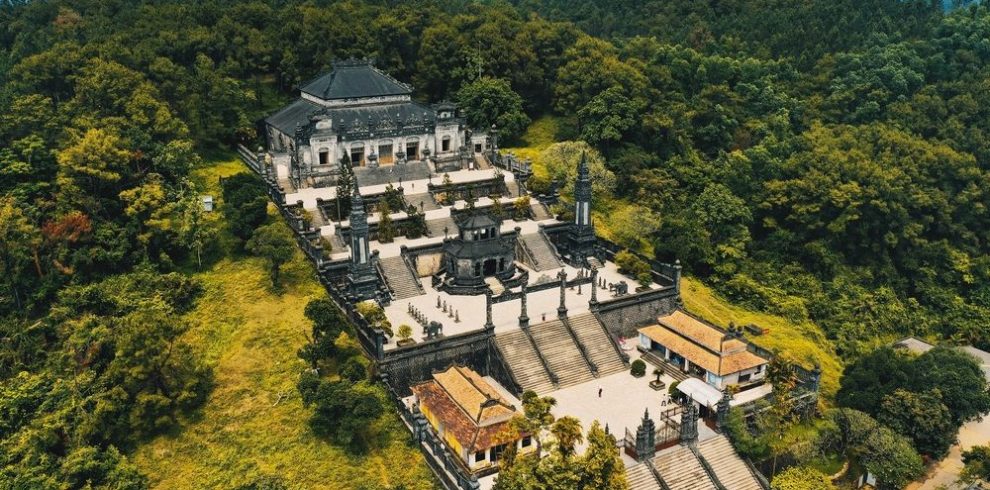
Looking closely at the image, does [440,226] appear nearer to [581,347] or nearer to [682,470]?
[581,347]

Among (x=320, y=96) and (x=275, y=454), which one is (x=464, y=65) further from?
(x=275, y=454)

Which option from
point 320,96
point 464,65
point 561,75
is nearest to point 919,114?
point 561,75

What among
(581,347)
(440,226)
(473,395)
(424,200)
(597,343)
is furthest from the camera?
(424,200)

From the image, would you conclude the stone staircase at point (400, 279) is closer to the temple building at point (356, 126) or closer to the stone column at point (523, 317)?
the stone column at point (523, 317)

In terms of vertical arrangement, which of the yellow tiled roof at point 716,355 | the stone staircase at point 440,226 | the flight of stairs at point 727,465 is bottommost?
the flight of stairs at point 727,465

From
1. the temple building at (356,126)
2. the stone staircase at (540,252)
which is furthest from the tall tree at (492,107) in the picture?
the stone staircase at (540,252)

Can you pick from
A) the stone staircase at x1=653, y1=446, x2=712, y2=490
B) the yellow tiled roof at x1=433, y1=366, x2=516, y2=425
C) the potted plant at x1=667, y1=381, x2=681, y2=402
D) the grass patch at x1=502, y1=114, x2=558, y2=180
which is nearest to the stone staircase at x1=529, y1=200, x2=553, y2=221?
the grass patch at x1=502, y1=114, x2=558, y2=180

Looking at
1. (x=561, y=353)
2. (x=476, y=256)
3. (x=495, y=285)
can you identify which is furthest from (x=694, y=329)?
(x=476, y=256)
